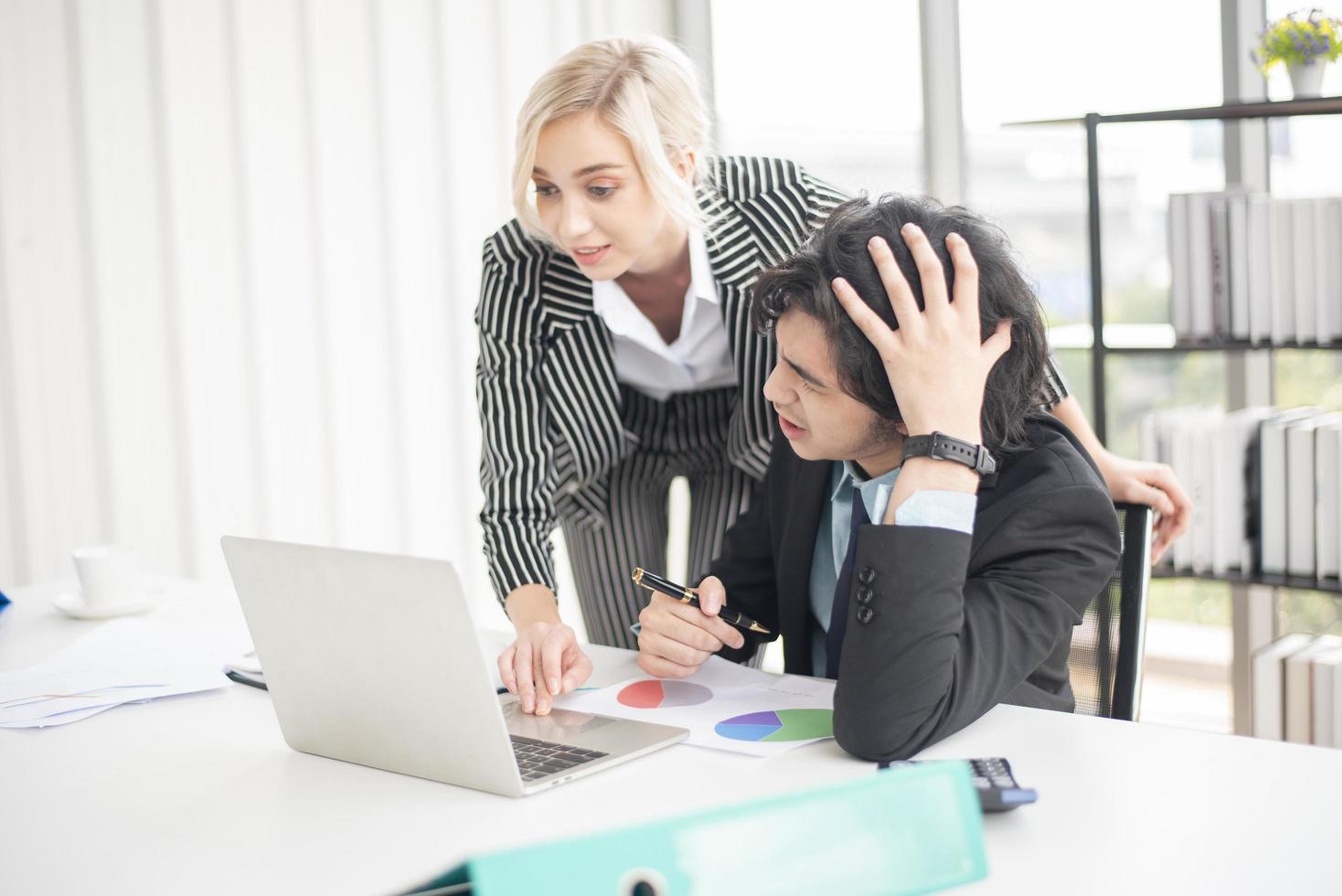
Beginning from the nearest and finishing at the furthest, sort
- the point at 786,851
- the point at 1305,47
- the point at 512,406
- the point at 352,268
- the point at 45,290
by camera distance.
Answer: the point at 786,851, the point at 512,406, the point at 1305,47, the point at 45,290, the point at 352,268

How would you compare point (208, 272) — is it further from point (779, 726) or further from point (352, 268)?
Result: point (779, 726)

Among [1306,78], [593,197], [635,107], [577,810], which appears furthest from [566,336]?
[1306,78]

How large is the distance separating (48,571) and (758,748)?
79.0 inches

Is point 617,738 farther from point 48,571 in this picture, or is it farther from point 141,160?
point 141,160

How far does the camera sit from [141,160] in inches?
105

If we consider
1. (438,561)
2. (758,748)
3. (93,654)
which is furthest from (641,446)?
(438,561)

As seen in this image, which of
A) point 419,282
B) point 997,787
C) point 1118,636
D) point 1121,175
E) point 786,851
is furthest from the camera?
point 419,282

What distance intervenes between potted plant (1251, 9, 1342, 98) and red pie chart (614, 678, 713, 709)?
65.8 inches

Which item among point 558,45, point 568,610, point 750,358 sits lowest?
point 568,610

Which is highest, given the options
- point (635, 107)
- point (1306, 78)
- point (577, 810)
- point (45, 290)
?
point (1306, 78)

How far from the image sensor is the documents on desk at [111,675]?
4.49 ft

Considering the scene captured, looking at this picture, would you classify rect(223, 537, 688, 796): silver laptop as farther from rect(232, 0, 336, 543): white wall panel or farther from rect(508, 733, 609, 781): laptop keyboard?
rect(232, 0, 336, 543): white wall panel

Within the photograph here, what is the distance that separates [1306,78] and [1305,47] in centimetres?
5

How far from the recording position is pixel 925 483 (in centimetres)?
116
